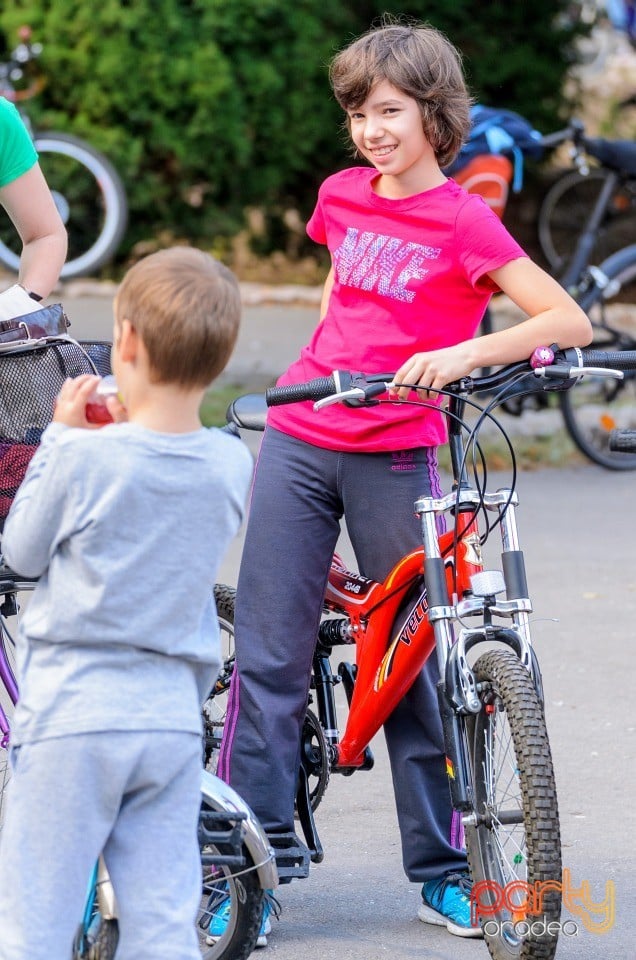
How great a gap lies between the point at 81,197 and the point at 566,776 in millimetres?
6672

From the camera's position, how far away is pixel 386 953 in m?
3.40

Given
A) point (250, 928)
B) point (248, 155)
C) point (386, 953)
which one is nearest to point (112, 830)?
point (250, 928)

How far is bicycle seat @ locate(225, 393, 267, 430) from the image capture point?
11.3 ft

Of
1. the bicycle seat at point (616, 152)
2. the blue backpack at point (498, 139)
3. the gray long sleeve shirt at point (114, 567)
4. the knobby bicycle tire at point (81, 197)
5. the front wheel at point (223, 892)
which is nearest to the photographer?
the gray long sleeve shirt at point (114, 567)

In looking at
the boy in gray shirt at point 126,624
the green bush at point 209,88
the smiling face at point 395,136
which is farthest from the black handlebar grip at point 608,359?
the green bush at point 209,88

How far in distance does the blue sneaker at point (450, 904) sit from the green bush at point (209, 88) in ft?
20.2

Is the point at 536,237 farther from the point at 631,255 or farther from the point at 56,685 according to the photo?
the point at 56,685

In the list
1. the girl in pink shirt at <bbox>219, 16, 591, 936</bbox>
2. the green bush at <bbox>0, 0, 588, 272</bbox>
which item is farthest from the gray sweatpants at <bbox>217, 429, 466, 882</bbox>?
the green bush at <bbox>0, 0, 588, 272</bbox>

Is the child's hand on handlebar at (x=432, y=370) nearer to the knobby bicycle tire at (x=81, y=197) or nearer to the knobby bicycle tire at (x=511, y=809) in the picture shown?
the knobby bicycle tire at (x=511, y=809)

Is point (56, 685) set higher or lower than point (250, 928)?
higher

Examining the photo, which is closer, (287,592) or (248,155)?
(287,592)

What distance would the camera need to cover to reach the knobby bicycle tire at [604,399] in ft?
25.2

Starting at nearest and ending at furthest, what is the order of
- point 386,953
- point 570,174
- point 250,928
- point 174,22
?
point 250,928
point 386,953
point 174,22
point 570,174

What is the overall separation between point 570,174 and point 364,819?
31.0ft
